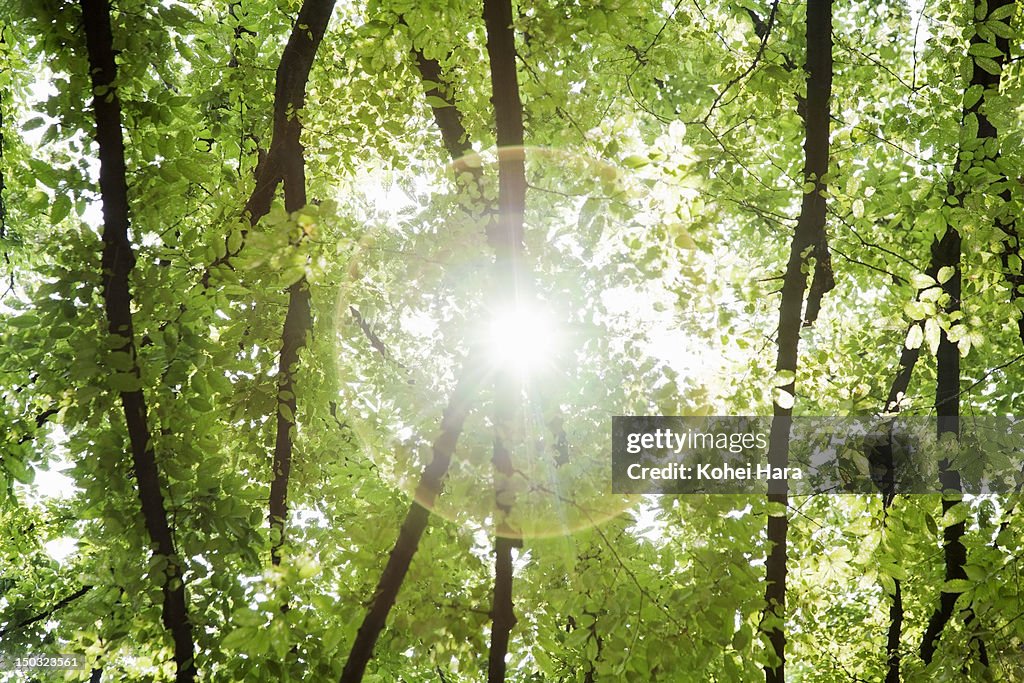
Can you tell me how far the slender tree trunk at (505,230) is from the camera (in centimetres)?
248

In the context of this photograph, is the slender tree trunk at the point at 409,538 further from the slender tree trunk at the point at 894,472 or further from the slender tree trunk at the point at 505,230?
the slender tree trunk at the point at 894,472

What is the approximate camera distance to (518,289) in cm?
253

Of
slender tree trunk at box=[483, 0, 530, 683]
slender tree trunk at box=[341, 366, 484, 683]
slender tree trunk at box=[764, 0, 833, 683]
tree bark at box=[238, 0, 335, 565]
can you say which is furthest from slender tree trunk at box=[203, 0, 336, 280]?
slender tree trunk at box=[764, 0, 833, 683]

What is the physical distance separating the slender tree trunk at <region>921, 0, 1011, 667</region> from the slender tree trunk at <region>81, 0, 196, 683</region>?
3364 mm

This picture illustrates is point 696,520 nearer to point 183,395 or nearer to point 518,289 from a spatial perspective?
point 518,289

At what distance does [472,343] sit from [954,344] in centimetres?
417

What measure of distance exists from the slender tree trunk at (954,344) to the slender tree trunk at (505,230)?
7.38ft

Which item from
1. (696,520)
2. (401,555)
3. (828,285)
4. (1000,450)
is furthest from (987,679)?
(401,555)

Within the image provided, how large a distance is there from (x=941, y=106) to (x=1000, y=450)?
3033mm

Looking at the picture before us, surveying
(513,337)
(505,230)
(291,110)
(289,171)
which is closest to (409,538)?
(513,337)

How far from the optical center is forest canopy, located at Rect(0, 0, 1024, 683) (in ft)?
7.91

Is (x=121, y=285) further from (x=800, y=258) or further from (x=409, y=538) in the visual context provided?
(x=800, y=258)

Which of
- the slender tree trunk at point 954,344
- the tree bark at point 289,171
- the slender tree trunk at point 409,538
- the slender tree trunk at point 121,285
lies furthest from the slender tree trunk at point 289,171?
the slender tree trunk at point 954,344

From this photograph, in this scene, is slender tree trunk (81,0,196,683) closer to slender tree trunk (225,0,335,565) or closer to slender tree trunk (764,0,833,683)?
slender tree trunk (225,0,335,565)
